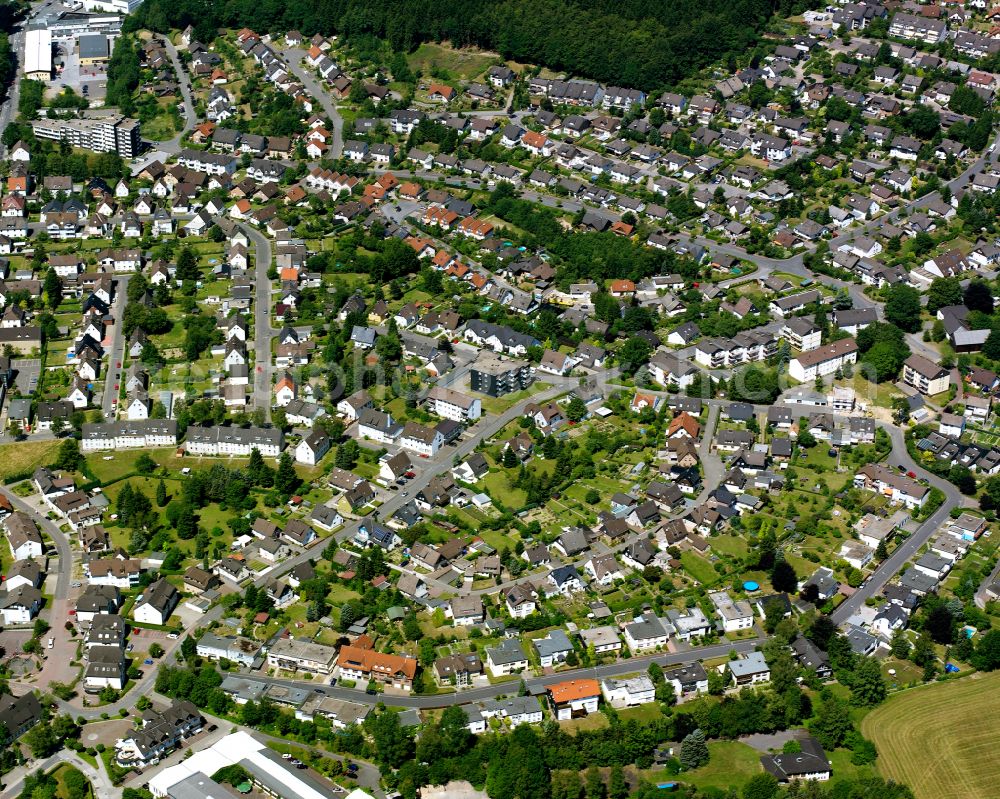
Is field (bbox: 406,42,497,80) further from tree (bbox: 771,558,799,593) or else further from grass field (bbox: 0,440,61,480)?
tree (bbox: 771,558,799,593)

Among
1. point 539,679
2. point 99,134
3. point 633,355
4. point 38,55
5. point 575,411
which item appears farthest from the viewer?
point 38,55

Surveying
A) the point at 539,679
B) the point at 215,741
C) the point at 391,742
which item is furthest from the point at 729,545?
the point at 215,741

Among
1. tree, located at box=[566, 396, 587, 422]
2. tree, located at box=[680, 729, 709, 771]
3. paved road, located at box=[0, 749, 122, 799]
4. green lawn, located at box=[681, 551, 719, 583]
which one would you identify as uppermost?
tree, located at box=[566, 396, 587, 422]

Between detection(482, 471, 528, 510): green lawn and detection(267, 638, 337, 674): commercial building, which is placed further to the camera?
detection(482, 471, 528, 510): green lawn

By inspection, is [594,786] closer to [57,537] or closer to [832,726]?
[832,726]

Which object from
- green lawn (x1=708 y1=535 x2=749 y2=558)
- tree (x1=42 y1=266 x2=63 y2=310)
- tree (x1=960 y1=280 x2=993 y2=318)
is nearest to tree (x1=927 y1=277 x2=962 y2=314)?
tree (x1=960 y1=280 x2=993 y2=318)

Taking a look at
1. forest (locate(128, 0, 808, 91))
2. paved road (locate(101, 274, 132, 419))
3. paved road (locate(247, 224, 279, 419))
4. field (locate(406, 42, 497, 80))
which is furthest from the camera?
field (locate(406, 42, 497, 80))

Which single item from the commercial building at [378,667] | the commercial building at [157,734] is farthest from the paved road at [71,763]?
the commercial building at [378,667]

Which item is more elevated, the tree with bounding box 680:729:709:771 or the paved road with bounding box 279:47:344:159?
the paved road with bounding box 279:47:344:159
